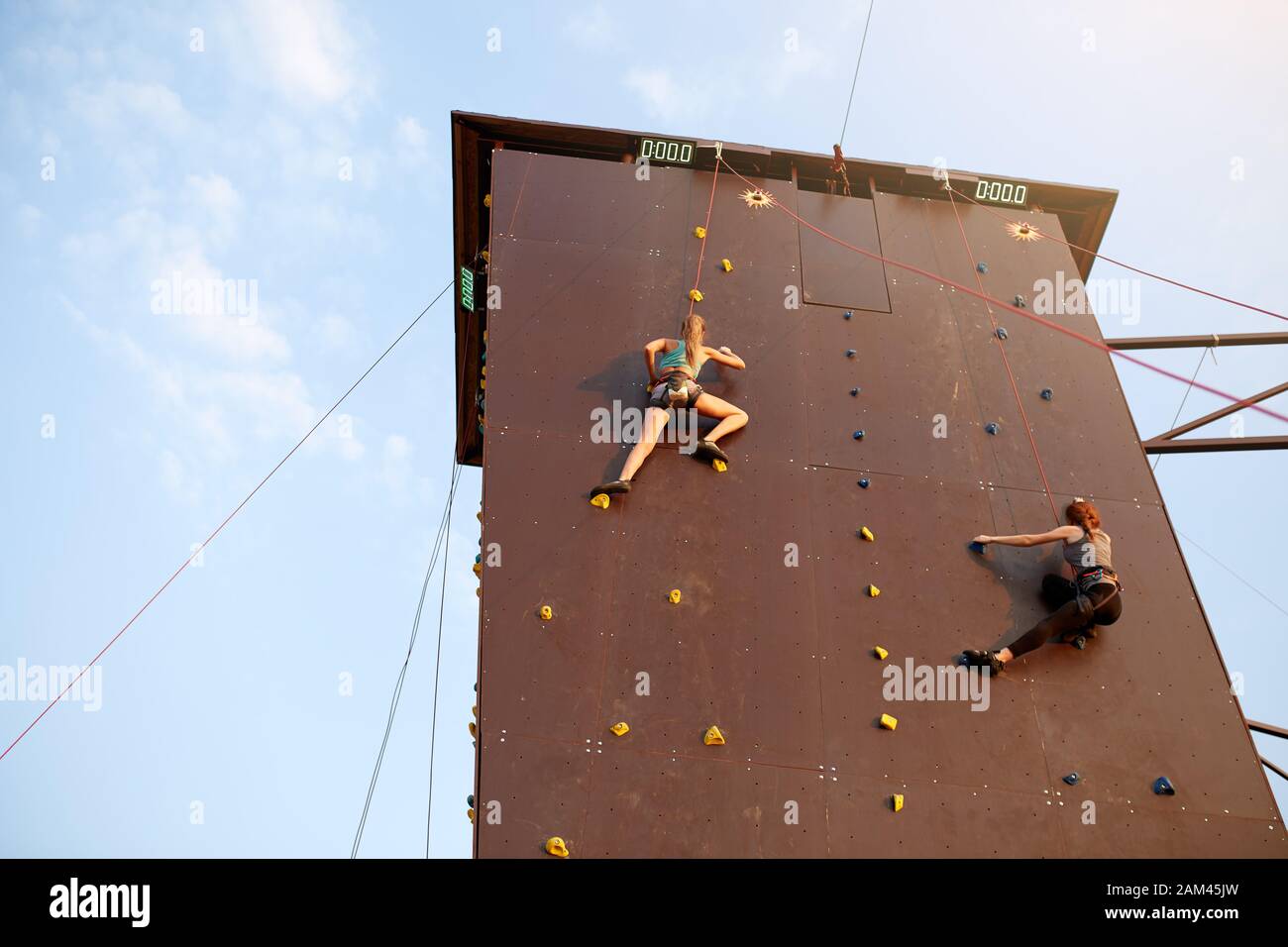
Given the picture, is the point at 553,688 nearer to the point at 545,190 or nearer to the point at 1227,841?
the point at 1227,841

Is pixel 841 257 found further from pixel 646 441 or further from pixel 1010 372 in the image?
pixel 646 441

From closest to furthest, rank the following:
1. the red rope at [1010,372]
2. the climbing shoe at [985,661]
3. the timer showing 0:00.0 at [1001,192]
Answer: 1. the climbing shoe at [985,661]
2. the red rope at [1010,372]
3. the timer showing 0:00.0 at [1001,192]

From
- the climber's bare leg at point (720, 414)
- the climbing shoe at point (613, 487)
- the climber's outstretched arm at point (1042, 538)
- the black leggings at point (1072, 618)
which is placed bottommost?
the black leggings at point (1072, 618)

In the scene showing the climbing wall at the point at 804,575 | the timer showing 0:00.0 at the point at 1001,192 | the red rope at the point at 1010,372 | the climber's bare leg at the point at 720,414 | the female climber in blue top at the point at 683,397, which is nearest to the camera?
the climbing wall at the point at 804,575

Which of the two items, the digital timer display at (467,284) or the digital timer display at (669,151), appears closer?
the digital timer display at (669,151)

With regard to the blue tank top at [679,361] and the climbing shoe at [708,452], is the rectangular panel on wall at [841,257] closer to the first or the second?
the blue tank top at [679,361]

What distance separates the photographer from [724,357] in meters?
7.30

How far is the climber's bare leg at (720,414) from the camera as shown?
7012mm

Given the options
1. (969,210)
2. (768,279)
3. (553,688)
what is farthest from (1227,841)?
(969,210)

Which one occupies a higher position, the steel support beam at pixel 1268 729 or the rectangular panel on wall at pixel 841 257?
the rectangular panel on wall at pixel 841 257

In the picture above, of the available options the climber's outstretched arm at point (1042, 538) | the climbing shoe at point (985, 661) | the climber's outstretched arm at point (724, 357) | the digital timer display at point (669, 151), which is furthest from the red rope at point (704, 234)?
the climbing shoe at point (985, 661)

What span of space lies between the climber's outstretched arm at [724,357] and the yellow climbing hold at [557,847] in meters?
3.32
